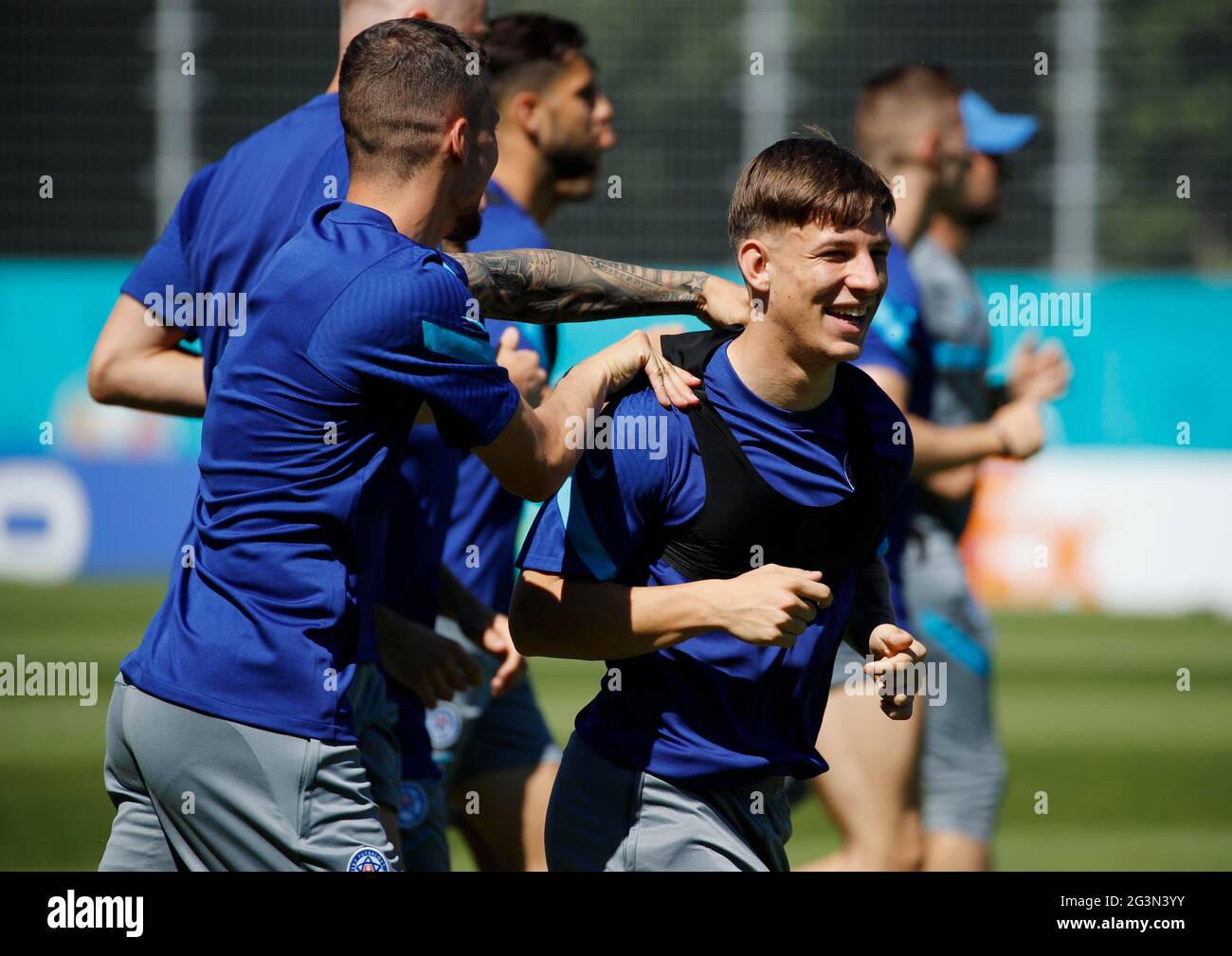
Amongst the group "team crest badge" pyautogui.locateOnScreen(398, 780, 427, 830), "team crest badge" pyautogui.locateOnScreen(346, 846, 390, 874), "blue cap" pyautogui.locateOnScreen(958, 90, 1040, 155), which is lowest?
"team crest badge" pyautogui.locateOnScreen(398, 780, 427, 830)

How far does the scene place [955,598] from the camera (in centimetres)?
543

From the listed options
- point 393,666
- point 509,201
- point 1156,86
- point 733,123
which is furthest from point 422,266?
point 1156,86

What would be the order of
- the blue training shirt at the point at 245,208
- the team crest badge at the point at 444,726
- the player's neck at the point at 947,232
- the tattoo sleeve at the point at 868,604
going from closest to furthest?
the tattoo sleeve at the point at 868,604 < the blue training shirt at the point at 245,208 < the team crest badge at the point at 444,726 < the player's neck at the point at 947,232

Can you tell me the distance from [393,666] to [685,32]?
11541 mm

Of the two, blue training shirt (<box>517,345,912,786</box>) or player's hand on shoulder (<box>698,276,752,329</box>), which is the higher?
player's hand on shoulder (<box>698,276,752,329</box>)

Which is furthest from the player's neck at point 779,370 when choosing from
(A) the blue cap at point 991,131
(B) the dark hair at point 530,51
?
(A) the blue cap at point 991,131

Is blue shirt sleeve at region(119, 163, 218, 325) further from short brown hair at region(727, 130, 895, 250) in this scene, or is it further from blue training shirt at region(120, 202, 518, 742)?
short brown hair at region(727, 130, 895, 250)

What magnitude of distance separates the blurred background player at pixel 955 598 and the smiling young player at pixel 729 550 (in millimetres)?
2146

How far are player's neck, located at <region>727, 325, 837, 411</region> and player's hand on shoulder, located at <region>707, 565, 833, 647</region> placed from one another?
446 mm

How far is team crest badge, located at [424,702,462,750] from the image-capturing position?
4551 millimetres

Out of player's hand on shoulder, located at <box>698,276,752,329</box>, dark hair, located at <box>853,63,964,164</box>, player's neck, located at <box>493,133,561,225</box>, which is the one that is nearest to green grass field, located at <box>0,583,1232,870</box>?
player's neck, located at <box>493,133,561,225</box>

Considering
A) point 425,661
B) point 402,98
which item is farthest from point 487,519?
point 402,98

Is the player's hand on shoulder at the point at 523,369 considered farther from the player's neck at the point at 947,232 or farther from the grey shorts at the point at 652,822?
the player's neck at the point at 947,232

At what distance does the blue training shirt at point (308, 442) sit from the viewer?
2.92m
